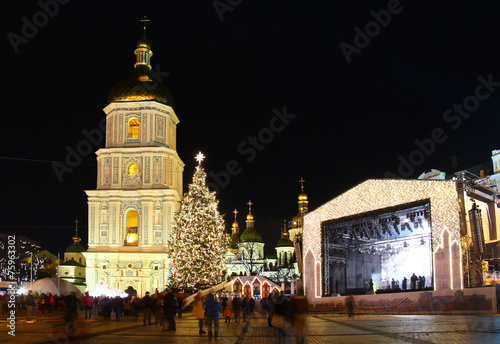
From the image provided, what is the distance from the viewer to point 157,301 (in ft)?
73.6

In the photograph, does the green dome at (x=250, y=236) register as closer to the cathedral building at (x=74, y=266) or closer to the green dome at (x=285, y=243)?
the green dome at (x=285, y=243)

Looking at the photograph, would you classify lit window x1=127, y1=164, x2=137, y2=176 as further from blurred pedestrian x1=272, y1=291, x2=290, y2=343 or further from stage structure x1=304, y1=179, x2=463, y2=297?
blurred pedestrian x1=272, y1=291, x2=290, y2=343

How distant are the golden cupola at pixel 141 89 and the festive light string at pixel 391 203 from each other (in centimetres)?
2283

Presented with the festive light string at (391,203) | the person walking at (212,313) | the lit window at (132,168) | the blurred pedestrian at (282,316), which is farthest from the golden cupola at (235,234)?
the blurred pedestrian at (282,316)

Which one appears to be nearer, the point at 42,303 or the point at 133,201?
the point at 42,303

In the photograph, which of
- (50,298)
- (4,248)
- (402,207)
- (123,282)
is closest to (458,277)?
(402,207)

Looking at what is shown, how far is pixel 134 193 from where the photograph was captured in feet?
171

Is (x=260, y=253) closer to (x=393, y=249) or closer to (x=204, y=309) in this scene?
(x=393, y=249)

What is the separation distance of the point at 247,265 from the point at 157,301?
66198 millimetres

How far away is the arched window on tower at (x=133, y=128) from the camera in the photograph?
5444 centimetres

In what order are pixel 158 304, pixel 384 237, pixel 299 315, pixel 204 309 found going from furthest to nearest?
pixel 384 237 → pixel 158 304 → pixel 204 309 → pixel 299 315

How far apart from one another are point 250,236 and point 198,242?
55676mm

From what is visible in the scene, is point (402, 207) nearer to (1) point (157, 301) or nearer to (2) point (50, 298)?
(1) point (157, 301)

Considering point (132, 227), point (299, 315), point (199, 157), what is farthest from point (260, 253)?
point (299, 315)
